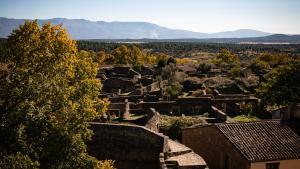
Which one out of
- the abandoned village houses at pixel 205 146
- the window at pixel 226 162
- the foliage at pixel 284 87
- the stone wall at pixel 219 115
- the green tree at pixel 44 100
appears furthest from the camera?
the foliage at pixel 284 87

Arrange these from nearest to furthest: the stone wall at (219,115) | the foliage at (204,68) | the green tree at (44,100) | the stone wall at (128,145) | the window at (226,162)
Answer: the green tree at (44,100)
the window at (226,162)
the stone wall at (128,145)
the stone wall at (219,115)
the foliage at (204,68)

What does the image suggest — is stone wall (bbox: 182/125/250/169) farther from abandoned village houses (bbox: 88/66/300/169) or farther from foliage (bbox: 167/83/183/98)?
foliage (bbox: 167/83/183/98)

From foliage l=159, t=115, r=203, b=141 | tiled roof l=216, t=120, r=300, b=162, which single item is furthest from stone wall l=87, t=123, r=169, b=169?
foliage l=159, t=115, r=203, b=141

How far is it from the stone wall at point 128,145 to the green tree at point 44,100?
7.82 metres

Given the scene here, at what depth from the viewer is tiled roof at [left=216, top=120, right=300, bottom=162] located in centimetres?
2182

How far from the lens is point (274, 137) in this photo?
2378cm

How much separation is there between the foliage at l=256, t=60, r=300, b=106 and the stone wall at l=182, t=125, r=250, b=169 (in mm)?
16025

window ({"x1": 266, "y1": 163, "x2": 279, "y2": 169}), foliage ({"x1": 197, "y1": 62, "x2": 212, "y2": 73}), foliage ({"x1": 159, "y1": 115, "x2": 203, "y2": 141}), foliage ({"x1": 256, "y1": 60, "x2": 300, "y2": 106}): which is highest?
foliage ({"x1": 256, "y1": 60, "x2": 300, "y2": 106})

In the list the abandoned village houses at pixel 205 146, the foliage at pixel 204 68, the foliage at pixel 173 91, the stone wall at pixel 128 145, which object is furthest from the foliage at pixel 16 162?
the foliage at pixel 204 68

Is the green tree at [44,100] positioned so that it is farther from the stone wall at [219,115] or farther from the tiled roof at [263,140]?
the stone wall at [219,115]

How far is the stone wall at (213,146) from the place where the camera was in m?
22.5

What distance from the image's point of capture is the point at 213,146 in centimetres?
2541

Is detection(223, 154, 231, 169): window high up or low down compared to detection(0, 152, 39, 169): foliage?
down

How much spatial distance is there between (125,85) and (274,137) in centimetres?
3802
